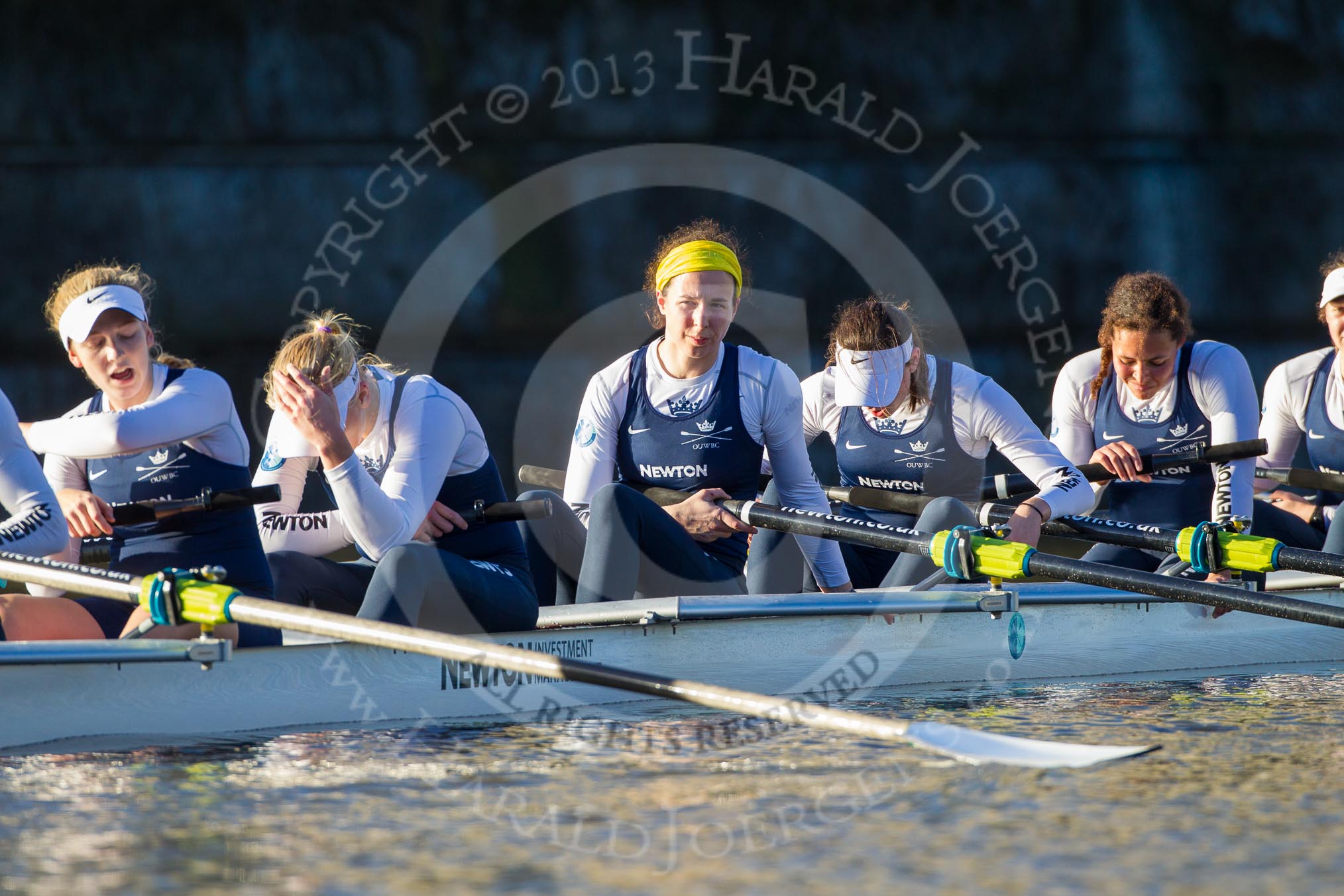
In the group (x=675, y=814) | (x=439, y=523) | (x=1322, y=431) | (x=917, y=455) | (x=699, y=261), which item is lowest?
(x=675, y=814)

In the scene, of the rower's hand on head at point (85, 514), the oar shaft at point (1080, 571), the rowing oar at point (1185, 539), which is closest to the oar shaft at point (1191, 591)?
the oar shaft at point (1080, 571)

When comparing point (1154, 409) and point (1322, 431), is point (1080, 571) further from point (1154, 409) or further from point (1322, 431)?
point (1322, 431)

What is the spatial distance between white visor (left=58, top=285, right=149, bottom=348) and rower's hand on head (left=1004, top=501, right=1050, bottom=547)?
2.79 m

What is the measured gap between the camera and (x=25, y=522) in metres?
4.25

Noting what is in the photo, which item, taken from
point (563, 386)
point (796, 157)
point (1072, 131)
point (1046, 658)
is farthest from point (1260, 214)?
point (1046, 658)

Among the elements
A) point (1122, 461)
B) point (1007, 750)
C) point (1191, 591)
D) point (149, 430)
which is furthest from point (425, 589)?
point (1122, 461)

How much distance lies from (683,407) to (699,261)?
0.47m

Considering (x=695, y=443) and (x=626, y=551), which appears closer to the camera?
(x=626, y=551)

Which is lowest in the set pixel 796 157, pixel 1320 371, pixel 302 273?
pixel 1320 371

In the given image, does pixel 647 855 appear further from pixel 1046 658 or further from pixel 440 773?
pixel 1046 658

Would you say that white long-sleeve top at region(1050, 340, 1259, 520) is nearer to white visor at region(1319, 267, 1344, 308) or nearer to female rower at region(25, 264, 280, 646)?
white visor at region(1319, 267, 1344, 308)

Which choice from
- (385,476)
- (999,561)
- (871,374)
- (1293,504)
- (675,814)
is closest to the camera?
(675,814)

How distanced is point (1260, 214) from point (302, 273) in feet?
23.4

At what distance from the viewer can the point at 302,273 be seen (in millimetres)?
11711
